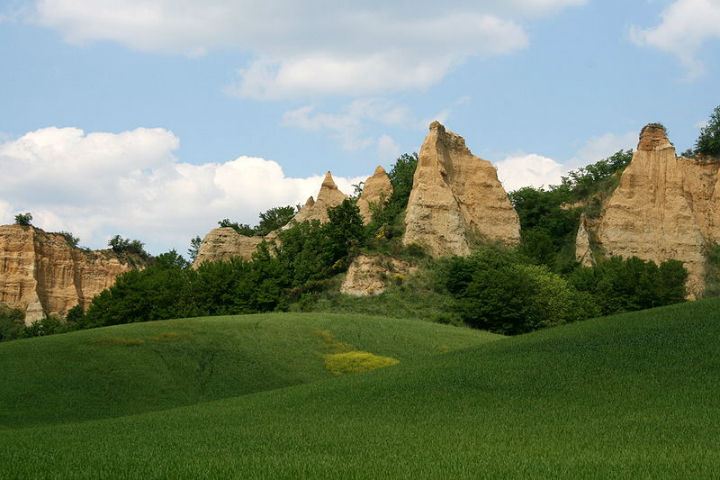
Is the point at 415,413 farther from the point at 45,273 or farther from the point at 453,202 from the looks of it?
the point at 45,273

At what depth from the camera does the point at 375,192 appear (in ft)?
315

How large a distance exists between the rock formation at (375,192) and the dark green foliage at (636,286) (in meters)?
28.9

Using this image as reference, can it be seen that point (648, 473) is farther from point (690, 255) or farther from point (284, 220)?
point (284, 220)

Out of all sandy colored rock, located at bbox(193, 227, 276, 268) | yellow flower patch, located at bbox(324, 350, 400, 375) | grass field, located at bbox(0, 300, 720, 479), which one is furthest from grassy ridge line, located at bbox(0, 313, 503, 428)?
sandy colored rock, located at bbox(193, 227, 276, 268)

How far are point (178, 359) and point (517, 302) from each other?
32.3m

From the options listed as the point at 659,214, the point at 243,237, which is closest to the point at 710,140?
the point at 659,214

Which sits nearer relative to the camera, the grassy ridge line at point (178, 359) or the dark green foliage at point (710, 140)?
the grassy ridge line at point (178, 359)

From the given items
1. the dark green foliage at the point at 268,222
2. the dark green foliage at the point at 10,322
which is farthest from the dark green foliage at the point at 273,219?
the dark green foliage at the point at 10,322

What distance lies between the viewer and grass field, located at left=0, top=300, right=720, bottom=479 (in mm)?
17875

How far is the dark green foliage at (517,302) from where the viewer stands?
68.1 meters

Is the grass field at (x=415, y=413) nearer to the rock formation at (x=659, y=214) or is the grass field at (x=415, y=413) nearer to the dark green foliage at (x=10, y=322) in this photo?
the dark green foliage at (x=10, y=322)

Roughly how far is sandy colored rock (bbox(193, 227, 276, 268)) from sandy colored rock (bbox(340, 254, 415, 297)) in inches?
786

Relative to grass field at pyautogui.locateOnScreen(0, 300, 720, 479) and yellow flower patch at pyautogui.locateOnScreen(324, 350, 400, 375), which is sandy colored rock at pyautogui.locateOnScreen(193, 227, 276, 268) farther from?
yellow flower patch at pyautogui.locateOnScreen(324, 350, 400, 375)

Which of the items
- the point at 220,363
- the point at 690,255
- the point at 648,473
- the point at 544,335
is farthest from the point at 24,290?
the point at 648,473
